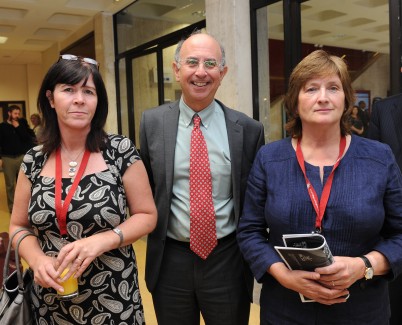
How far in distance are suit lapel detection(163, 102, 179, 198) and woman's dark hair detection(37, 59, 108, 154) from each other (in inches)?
11.7

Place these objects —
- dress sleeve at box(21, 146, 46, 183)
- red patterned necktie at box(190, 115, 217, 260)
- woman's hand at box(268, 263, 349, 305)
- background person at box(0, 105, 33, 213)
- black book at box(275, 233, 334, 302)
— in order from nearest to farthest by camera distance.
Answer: black book at box(275, 233, 334, 302) < woman's hand at box(268, 263, 349, 305) < dress sleeve at box(21, 146, 46, 183) < red patterned necktie at box(190, 115, 217, 260) < background person at box(0, 105, 33, 213)

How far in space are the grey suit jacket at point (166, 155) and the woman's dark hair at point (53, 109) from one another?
0.28 metres

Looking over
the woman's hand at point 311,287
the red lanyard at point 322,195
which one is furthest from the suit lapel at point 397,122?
the woman's hand at point 311,287

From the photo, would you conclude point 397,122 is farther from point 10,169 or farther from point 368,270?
point 10,169

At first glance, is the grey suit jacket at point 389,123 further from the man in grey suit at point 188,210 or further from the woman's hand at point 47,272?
the woman's hand at point 47,272

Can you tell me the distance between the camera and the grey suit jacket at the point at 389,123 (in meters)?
1.81

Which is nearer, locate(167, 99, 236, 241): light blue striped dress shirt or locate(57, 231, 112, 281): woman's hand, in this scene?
locate(57, 231, 112, 281): woman's hand

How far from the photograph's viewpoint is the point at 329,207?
140 cm

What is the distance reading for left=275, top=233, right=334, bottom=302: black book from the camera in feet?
3.93

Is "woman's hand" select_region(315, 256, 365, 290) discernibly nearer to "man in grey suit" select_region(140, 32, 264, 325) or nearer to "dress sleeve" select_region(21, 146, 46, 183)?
"man in grey suit" select_region(140, 32, 264, 325)

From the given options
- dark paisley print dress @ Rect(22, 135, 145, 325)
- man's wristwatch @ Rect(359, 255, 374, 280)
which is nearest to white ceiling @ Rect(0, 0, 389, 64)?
man's wristwatch @ Rect(359, 255, 374, 280)

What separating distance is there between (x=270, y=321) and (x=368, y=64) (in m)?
2.46

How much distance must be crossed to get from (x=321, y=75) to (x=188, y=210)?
2.55 feet

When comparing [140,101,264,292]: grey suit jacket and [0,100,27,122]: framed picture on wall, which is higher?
[0,100,27,122]: framed picture on wall
